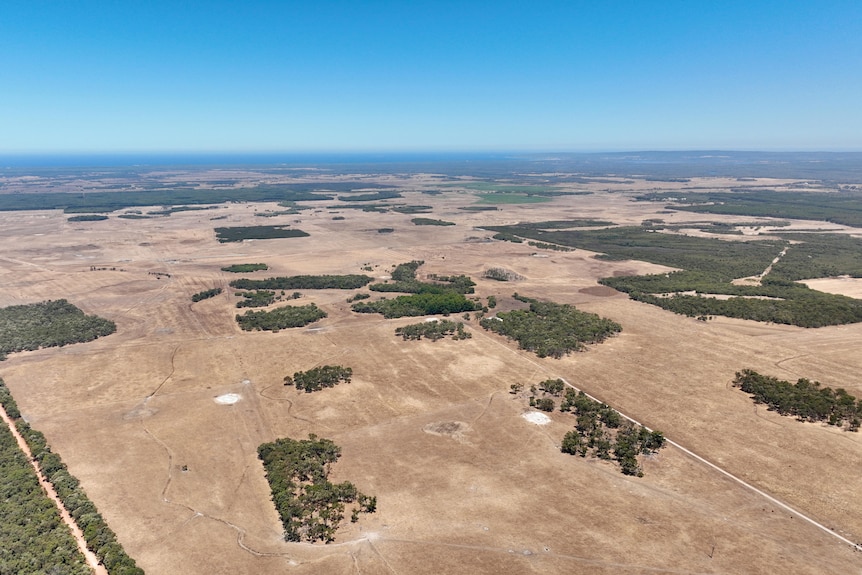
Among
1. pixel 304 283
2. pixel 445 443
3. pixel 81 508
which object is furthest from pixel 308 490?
pixel 304 283

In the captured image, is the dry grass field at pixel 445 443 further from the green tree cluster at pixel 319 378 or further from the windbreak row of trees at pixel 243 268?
the windbreak row of trees at pixel 243 268

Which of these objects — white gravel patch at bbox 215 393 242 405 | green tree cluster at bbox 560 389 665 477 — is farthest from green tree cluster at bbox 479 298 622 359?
white gravel patch at bbox 215 393 242 405

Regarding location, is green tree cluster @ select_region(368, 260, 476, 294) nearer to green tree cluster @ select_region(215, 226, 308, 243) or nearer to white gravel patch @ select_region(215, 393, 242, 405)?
white gravel patch @ select_region(215, 393, 242, 405)

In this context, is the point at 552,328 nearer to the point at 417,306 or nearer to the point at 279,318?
the point at 417,306

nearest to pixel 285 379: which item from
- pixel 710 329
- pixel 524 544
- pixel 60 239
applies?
pixel 524 544

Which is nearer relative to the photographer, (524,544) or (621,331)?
(524,544)

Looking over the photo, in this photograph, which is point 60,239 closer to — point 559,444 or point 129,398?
point 129,398
